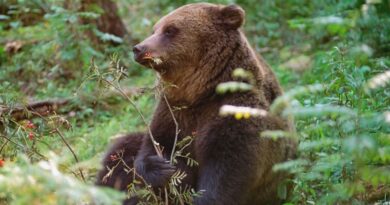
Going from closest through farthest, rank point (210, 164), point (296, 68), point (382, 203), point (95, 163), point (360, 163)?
point (360, 163) < point (382, 203) < point (210, 164) < point (95, 163) < point (296, 68)

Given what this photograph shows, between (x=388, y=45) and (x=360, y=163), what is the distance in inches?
210

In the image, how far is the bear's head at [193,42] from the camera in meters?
6.04

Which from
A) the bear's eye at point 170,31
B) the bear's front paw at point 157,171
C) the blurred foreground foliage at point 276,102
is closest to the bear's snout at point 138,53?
the blurred foreground foliage at point 276,102

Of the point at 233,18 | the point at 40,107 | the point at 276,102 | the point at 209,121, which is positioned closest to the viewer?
the point at 276,102

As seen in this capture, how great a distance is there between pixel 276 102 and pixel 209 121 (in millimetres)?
2552

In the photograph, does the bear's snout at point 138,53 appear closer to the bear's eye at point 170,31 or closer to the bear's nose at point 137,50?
the bear's nose at point 137,50

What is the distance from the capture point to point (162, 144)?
5957 mm

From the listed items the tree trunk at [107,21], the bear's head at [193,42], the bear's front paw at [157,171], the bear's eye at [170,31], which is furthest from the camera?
the tree trunk at [107,21]

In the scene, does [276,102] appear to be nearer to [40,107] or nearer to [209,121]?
[209,121]

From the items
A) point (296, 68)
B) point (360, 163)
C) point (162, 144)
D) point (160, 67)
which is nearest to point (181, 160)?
point (162, 144)

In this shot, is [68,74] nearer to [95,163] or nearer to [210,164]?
[95,163]

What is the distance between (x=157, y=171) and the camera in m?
5.38

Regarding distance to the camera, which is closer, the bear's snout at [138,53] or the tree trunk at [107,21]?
the bear's snout at [138,53]

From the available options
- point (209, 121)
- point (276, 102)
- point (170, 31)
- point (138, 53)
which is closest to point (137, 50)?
point (138, 53)
